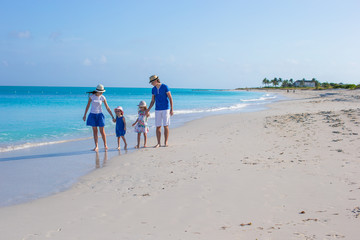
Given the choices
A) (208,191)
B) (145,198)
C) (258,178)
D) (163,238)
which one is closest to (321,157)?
(258,178)

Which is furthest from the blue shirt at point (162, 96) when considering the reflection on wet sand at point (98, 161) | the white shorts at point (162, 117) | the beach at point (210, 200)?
the reflection on wet sand at point (98, 161)

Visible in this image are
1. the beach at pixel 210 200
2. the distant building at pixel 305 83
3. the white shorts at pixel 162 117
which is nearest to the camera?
the beach at pixel 210 200

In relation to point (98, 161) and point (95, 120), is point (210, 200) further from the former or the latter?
point (95, 120)

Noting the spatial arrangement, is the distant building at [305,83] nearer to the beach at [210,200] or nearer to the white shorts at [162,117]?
the white shorts at [162,117]

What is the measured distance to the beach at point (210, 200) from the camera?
295 cm

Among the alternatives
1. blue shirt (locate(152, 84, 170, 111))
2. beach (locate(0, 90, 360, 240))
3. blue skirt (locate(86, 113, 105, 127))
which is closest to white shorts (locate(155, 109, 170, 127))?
blue shirt (locate(152, 84, 170, 111))

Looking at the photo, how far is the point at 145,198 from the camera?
397cm

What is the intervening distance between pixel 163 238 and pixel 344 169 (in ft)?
11.5

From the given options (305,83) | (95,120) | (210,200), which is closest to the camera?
(210,200)

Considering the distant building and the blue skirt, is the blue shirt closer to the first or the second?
the blue skirt

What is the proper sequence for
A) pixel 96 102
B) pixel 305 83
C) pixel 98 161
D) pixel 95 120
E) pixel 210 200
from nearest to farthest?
pixel 210 200, pixel 98 161, pixel 96 102, pixel 95 120, pixel 305 83

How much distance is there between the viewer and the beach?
9.68 ft

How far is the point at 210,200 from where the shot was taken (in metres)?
3.78

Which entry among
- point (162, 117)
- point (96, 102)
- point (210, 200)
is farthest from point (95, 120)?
point (210, 200)
